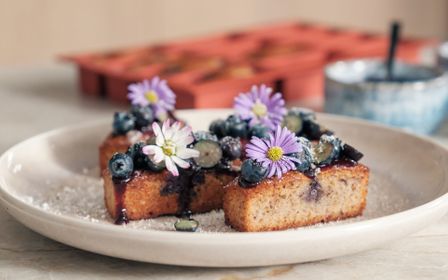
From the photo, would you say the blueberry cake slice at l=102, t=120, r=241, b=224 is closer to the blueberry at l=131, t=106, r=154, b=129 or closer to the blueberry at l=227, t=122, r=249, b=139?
the blueberry at l=227, t=122, r=249, b=139

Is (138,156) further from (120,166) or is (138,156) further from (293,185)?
(293,185)

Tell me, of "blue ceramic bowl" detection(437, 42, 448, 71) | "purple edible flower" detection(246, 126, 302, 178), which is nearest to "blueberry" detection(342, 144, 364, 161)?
"purple edible flower" detection(246, 126, 302, 178)

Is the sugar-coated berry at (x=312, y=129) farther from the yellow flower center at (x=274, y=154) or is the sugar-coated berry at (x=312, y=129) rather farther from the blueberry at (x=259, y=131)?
the yellow flower center at (x=274, y=154)

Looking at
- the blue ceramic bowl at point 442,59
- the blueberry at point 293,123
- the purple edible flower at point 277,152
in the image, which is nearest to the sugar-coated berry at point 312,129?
the blueberry at point 293,123

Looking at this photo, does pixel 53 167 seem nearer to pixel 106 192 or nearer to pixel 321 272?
pixel 106 192

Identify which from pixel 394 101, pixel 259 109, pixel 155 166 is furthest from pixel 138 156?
pixel 394 101

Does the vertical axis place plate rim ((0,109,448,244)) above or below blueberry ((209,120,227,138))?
above
